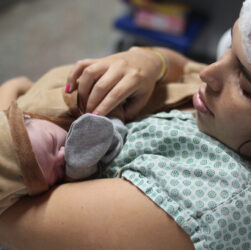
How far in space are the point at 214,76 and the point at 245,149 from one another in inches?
6.0

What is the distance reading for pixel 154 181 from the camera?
0.57 meters

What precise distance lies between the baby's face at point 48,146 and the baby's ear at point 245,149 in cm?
35

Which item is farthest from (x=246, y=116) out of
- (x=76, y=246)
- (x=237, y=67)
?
(x=76, y=246)

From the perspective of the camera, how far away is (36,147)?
23.3 inches

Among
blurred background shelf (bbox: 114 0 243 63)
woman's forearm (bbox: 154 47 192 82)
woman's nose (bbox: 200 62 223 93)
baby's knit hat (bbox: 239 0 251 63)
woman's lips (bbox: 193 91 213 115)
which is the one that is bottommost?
blurred background shelf (bbox: 114 0 243 63)

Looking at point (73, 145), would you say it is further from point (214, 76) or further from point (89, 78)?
point (214, 76)

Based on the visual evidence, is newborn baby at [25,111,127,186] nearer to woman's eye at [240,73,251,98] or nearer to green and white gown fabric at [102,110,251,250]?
green and white gown fabric at [102,110,251,250]

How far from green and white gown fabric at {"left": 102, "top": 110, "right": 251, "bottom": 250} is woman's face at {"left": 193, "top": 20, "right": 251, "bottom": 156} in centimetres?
3

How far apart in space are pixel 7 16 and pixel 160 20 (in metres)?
1.07

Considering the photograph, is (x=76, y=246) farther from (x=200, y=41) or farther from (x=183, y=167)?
(x=200, y=41)

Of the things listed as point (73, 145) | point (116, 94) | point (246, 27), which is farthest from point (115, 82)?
point (246, 27)

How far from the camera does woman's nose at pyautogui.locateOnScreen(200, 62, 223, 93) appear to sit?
1.90 ft

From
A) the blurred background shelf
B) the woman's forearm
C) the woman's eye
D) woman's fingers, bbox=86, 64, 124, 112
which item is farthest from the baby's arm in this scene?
the blurred background shelf

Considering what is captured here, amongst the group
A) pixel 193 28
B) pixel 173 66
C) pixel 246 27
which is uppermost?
Result: pixel 246 27
